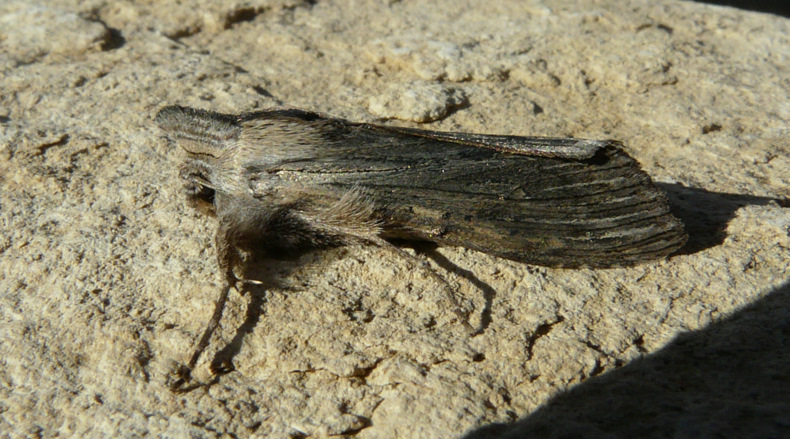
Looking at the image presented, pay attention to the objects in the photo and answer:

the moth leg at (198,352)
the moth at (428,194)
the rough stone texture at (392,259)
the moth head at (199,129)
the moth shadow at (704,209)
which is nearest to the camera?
the rough stone texture at (392,259)

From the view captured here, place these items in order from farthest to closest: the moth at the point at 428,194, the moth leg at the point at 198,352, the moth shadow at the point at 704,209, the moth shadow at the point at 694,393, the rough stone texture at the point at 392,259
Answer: the moth shadow at the point at 704,209
the moth at the point at 428,194
the moth leg at the point at 198,352
the rough stone texture at the point at 392,259
the moth shadow at the point at 694,393

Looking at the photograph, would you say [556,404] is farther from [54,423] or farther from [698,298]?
[54,423]

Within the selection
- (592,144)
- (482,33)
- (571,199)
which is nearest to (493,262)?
(571,199)

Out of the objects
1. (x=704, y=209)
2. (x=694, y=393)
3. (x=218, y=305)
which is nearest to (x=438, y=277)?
(x=218, y=305)

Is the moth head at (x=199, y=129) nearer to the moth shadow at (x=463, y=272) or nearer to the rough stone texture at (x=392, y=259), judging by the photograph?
the rough stone texture at (x=392, y=259)

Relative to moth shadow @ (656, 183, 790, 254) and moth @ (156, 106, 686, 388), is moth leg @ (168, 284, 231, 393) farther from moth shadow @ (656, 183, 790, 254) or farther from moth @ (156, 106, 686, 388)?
moth shadow @ (656, 183, 790, 254)

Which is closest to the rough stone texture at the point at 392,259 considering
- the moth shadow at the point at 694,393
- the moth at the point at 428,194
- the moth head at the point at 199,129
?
the moth shadow at the point at 694,393
